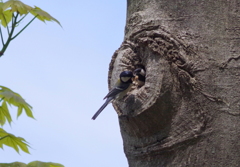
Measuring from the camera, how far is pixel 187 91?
4.26ft

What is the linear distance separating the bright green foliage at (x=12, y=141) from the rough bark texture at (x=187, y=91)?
0.44 meters

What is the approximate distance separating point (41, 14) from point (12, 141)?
1.92 ft

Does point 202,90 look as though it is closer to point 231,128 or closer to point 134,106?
point 231,128

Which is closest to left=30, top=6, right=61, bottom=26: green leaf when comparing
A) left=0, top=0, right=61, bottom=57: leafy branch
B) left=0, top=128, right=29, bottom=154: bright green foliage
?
left=0, top=0, right=61, bottom=57: leafy branch

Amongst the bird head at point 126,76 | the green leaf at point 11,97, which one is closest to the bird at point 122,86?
the bird head at point 126,76

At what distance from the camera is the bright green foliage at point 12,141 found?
1401 millimetres

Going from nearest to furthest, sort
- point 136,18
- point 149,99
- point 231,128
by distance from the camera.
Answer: point 231,128
point 149,99
point 136,18

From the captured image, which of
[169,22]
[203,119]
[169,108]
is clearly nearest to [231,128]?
[203,119]

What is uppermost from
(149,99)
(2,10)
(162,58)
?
(2,10)

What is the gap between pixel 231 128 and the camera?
1.23m

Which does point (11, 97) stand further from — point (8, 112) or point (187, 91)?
point (187, 91)

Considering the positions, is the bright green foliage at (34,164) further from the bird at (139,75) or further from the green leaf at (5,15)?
the green leaf at (5,15)

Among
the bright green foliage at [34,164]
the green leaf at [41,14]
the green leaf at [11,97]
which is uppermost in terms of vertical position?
the green leaf at [41,14]

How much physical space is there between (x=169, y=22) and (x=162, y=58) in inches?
6.0
